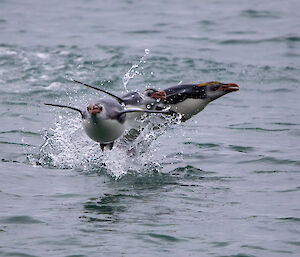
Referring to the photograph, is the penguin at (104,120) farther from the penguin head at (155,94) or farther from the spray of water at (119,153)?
the spray of water at (119,153)

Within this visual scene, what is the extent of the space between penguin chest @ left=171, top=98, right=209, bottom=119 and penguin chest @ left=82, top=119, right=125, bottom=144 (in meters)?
1.57

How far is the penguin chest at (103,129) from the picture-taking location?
8.09m

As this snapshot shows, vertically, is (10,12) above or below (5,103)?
above

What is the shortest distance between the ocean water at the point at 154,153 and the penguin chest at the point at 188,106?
0.99 ft

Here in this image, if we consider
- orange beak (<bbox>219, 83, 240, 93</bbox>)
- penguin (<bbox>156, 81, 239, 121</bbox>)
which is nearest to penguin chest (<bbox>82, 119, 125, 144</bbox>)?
penguin (<bbox>156, 81, 239, 121</bbox>)

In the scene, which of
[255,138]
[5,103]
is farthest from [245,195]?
[5,103]

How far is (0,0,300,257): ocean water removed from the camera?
6.91 metres

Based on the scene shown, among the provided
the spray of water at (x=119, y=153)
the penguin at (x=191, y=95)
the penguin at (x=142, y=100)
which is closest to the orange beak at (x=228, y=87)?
the penguin at (x=191, y=95)

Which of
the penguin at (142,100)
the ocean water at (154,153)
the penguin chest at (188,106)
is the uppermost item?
the penguin at (142,100)

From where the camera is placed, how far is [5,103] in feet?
45.4

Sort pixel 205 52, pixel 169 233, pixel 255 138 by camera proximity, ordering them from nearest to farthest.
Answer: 1. pixel 169 233
2. pixel 255 138
3. pixel 205 52

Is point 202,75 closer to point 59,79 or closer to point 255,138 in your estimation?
point 59,79

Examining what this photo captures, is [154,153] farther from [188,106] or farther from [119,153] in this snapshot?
[188,106]

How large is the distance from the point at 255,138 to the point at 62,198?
4711 millimetres
